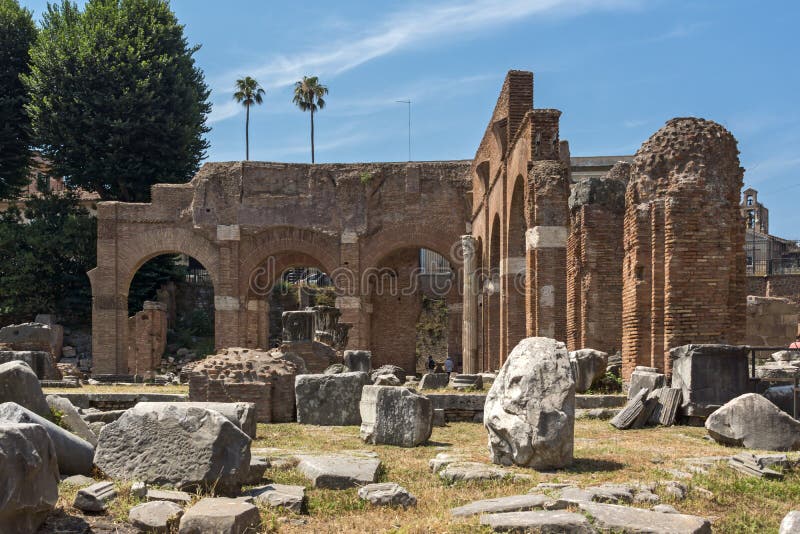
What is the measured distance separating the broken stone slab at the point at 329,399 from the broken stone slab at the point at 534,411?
11.1ft

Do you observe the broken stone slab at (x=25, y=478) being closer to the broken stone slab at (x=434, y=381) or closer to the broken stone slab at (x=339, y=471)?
the broken stone slab at (x=339, y=471)

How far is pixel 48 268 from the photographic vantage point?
93.6ft

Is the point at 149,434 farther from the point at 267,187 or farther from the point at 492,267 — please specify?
the point at 267,187

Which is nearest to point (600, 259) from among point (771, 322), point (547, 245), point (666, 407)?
point (547, 245)

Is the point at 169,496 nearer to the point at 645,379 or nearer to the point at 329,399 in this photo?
the point at 329,399

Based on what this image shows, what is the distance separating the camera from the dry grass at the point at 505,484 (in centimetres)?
501

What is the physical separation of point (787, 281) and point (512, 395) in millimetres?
22204

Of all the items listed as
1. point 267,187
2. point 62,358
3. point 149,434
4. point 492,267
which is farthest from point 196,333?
point 149,434

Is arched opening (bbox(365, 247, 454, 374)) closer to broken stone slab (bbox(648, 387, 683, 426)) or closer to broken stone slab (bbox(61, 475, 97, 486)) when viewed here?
broken stone slab (bbox(648, 387, 683, 426))

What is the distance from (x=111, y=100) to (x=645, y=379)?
24.0m

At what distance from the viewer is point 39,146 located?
30.3 m

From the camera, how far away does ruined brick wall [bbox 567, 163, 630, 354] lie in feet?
42.0

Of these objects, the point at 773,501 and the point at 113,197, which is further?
the point at 113,197

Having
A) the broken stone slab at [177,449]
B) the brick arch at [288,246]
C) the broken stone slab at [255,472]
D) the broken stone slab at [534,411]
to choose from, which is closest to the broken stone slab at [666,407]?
the broken stone slab at [534,411]
